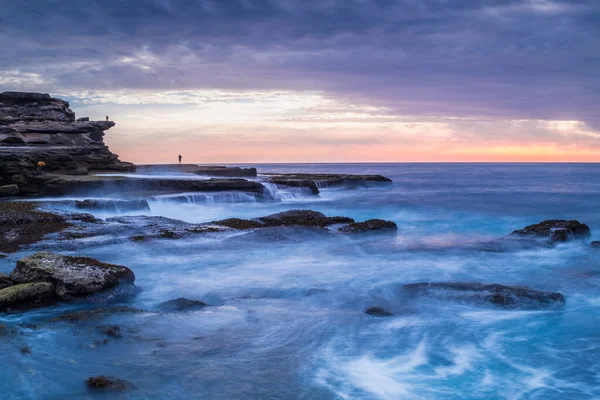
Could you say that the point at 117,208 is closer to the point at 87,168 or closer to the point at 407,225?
the point at 87,168

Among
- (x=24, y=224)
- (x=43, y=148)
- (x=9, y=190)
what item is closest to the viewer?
(x=24, y=224)

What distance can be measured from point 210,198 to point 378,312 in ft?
62.0

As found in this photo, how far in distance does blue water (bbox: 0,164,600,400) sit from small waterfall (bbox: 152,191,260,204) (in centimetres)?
1040

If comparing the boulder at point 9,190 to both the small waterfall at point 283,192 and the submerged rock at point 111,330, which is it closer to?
the small waterfall at point 283,192

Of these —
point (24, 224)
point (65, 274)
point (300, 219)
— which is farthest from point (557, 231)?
point (24, 224)

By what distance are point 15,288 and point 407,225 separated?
1678cm

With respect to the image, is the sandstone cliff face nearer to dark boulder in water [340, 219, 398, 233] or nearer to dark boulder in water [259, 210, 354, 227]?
dark boulder in water [259, 210, 354, 227]

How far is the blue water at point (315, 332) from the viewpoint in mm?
6457

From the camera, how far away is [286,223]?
1795 cm

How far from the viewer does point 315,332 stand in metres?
8.37

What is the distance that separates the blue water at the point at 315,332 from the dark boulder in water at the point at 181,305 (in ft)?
0.81

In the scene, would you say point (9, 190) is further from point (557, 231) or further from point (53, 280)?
point (557, 231)

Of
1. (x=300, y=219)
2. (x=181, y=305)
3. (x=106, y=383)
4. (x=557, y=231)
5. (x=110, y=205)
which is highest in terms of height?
(x=557, y=231)

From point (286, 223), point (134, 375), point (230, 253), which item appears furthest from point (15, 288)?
point (286, 223)
